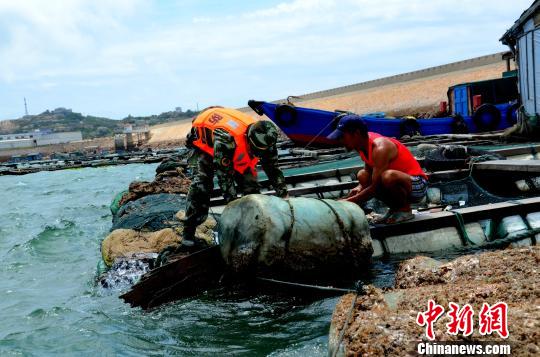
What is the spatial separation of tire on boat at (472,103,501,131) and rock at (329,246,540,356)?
685 inches

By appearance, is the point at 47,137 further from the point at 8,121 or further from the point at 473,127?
the point at 473,127

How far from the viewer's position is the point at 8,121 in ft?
543

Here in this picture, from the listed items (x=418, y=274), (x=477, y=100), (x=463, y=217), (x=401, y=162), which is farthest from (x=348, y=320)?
(x=477, y=100)

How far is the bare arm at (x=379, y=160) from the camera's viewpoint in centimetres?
607

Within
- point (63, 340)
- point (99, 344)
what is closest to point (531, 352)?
point (99, 344)

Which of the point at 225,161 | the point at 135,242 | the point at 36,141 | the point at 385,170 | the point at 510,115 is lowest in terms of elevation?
the point at 135,242

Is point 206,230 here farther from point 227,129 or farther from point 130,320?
point 130,320

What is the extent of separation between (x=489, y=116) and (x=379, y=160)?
15716 millimetres

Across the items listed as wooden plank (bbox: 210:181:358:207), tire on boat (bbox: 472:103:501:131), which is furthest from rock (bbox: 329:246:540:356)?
tire on boat (bbox: 472:103:501:131)

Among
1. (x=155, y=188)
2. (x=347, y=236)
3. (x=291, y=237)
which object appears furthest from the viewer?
(x=155, y=188)

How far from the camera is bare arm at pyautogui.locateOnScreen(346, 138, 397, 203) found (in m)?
6.07

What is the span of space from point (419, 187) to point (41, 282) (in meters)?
5.65

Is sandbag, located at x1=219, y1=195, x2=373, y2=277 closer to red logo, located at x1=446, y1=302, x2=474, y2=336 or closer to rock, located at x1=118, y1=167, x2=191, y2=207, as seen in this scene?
red logo, located at x1=446, y1=302, x2=474, y2=336

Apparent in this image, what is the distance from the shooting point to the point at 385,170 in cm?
611
